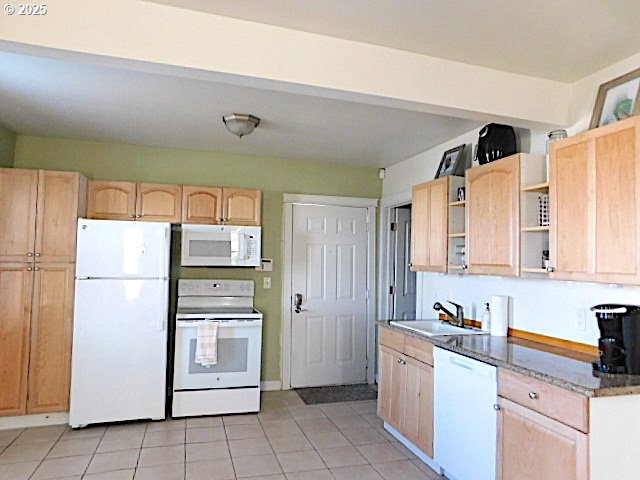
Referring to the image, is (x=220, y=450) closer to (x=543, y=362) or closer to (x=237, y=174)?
(x=543, y=362)

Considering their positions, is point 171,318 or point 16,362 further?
point 171,318

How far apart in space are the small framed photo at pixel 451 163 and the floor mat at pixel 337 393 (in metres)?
2.34

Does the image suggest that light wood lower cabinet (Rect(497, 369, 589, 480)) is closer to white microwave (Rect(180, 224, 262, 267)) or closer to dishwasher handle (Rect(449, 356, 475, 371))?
dishwasher handle (Rect(449, 356, 475, 371))

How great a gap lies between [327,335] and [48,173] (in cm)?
308

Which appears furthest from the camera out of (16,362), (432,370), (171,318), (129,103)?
(171,318)

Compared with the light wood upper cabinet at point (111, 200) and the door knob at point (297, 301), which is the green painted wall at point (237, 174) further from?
the light wood upper cabinet at point (111, 200)

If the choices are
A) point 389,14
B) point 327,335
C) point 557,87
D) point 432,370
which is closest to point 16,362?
point 327,335

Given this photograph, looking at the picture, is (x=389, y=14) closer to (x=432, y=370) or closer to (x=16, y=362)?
(x=432, y=370)

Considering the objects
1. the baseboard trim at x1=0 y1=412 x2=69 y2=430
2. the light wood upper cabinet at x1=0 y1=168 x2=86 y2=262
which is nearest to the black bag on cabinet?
the light wood upper cabinet at x1=0 y1=168 x2=86 y2=262

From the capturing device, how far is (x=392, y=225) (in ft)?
16.9

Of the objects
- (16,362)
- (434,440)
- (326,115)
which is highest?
(326,115)

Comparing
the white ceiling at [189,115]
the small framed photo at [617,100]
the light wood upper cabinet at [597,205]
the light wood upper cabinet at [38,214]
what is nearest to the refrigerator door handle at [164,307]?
the light wood upper cabinet at [38,214]

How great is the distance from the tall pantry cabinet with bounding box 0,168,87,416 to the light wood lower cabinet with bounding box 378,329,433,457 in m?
2.58

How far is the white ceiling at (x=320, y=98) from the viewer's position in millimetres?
2023
